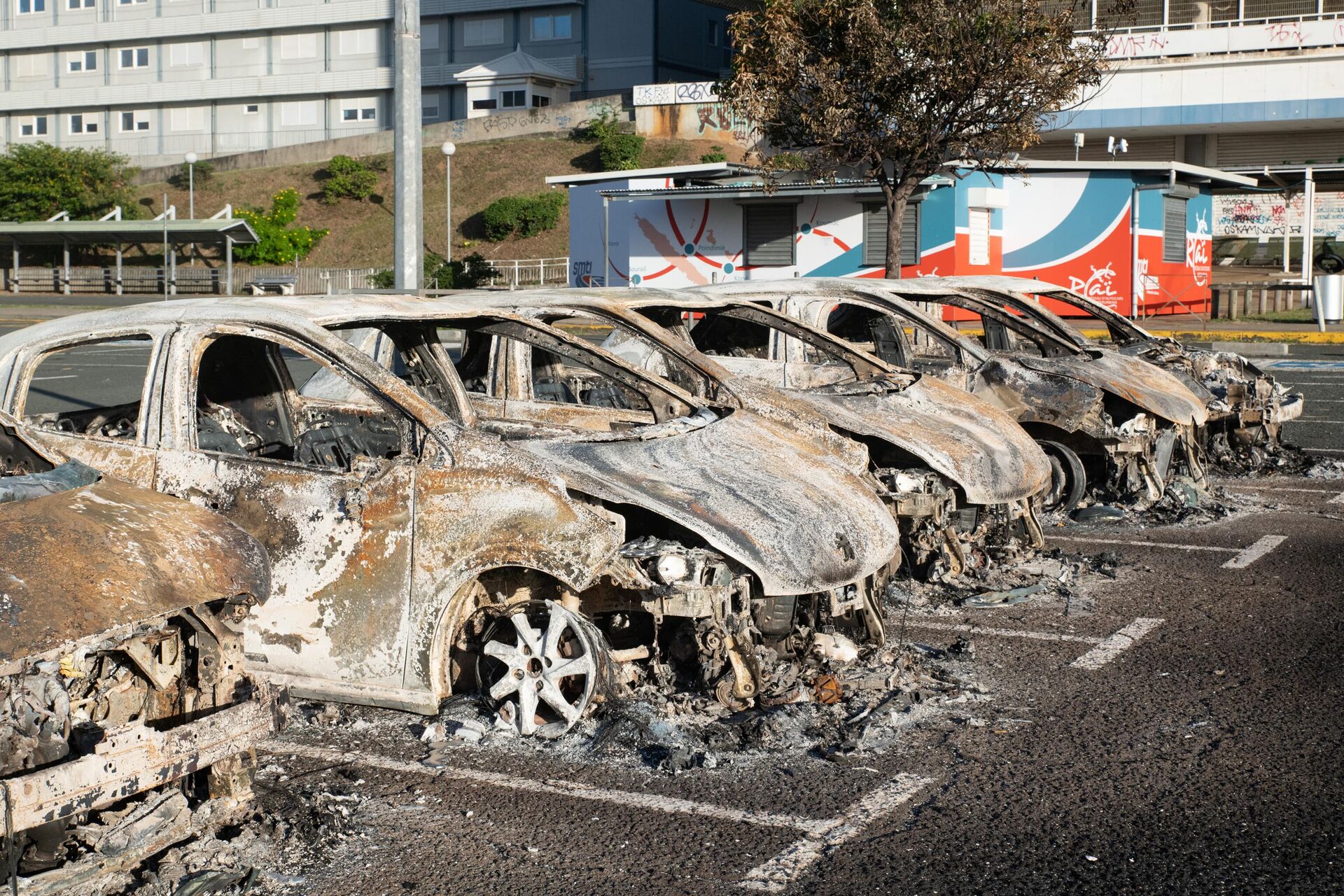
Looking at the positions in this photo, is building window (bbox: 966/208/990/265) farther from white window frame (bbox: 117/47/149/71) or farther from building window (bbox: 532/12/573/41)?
white window frame (bbox: 117/47/149/71)

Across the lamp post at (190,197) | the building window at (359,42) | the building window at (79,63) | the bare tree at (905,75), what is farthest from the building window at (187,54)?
the bare tree at (905,75)

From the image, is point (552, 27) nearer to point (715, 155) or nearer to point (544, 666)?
point (715, 155)

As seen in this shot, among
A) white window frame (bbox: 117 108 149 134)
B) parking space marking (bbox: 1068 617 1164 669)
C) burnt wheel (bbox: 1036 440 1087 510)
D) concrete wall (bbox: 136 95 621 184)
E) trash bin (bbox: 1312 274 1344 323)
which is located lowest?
parking space marking (bbox: 1068 617 1164 669)

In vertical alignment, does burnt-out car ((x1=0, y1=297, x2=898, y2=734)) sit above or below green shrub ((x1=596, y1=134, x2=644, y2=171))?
below

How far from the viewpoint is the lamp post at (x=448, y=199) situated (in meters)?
51.8

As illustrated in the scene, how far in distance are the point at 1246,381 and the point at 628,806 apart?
28.2 ft

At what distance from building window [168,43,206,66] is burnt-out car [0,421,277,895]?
264ft

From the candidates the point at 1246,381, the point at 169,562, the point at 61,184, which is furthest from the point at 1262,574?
the point at 61,184

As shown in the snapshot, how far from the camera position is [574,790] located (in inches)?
200

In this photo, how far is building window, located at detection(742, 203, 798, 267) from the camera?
3284 cm

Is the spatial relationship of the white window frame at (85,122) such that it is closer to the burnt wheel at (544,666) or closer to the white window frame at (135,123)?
the white window frame at (135,123)

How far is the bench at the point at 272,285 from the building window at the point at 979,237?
16.6m

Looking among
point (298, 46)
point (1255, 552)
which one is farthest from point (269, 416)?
point (298, 46)

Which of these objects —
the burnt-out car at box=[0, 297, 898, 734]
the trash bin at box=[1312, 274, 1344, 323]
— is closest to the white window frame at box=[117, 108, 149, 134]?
the trash bin at box=[1312, 274, 1344, 323]
